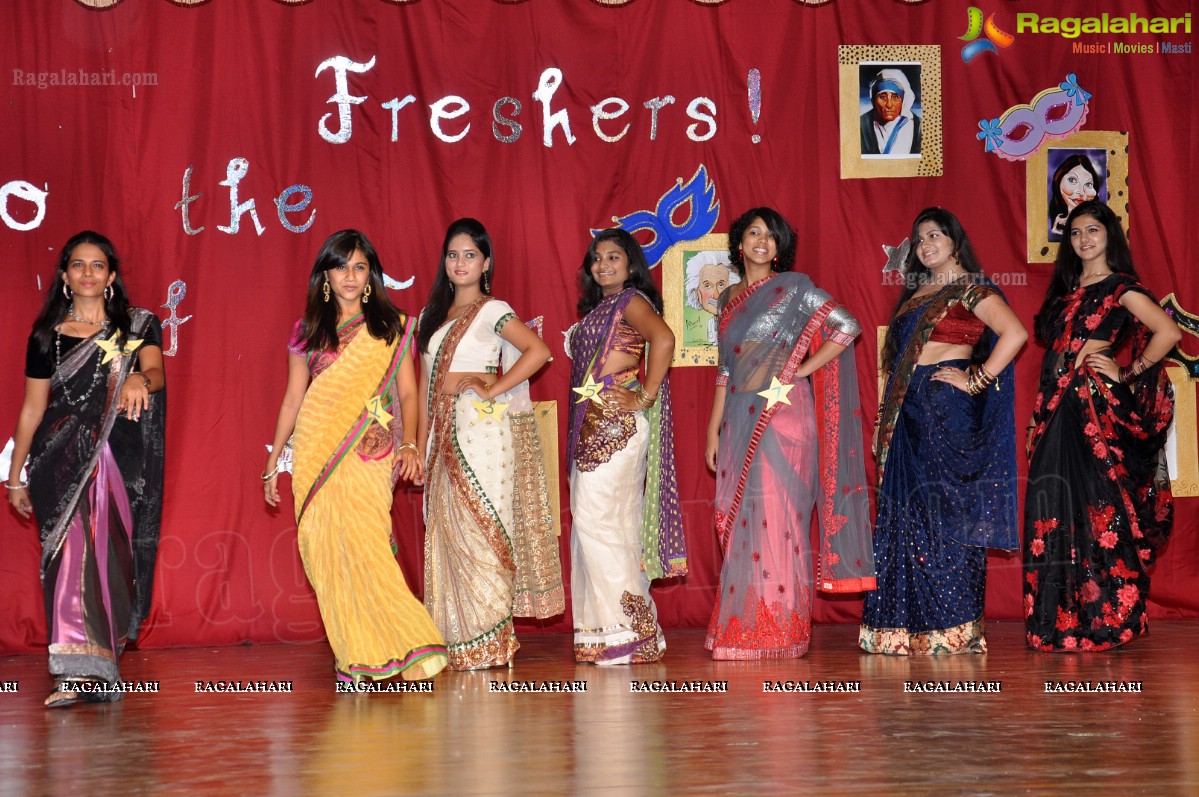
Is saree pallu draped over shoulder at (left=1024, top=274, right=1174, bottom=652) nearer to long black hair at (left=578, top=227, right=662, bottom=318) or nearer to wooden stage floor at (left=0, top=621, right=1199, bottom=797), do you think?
wooden stage floor at (left=0, top=621, right=1199, bottom=797)

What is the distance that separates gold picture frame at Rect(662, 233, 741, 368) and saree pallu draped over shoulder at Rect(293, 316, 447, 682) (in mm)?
1676

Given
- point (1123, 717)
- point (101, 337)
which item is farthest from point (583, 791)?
point (101, 337)

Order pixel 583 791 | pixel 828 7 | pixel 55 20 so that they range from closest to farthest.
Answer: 1. pixel 583 791
2. pixel 55 20
3. pixel 828 7

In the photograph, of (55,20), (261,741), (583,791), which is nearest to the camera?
(583,791)

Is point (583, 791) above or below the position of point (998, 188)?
below

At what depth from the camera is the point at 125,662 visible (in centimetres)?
497

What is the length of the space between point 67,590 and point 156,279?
170 cm

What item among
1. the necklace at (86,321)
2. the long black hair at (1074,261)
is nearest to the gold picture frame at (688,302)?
the long black hair at (1074,261)

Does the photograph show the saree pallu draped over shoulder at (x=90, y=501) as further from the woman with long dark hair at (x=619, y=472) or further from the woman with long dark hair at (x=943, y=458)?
the woman with long dark hair at (x=943, y=458)

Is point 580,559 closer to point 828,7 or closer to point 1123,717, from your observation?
point 1123,717

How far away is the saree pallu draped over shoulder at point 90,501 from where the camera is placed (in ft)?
13.4

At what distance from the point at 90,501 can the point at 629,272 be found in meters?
2.15

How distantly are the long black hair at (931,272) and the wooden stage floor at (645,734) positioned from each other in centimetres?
118

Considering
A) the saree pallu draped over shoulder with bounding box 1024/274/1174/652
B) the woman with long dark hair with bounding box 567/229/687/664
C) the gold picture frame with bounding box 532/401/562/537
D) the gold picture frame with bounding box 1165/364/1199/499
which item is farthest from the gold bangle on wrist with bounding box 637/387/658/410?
the gold picture frame with bounding box 1165/364/1199/499
